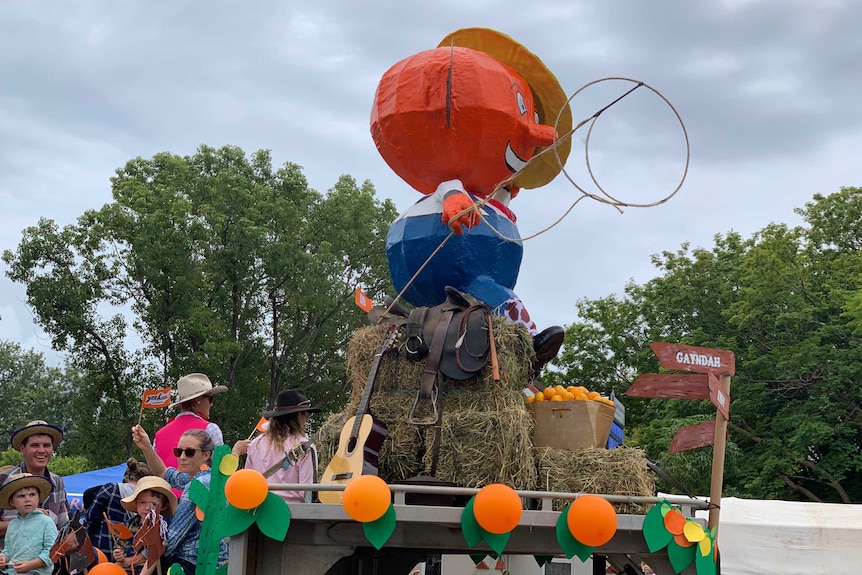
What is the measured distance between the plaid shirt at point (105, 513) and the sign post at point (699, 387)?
305cm

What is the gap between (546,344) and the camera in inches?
223

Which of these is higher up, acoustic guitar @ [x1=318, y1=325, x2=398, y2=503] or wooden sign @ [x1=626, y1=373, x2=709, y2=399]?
wooden sign @ [x1=626, y1=373, x2=709, y2=399]

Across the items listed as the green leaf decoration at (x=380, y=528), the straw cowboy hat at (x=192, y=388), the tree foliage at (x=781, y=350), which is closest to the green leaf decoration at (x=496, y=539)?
the green leaf decoration at (x=380, y=528)

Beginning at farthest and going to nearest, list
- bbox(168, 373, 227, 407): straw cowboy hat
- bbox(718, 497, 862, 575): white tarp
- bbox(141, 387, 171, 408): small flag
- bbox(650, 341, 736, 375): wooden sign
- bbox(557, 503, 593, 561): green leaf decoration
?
bbox(718, 497, 862, 575): white tarp
bbox(141, 387, 171, 408): small flag
bbox(168, 373, 227, 407): straw cowboy hat
bbox(650, 341, 736, 375): wooden sign
bbox(557, 503, 593, 561): green leaf decoration

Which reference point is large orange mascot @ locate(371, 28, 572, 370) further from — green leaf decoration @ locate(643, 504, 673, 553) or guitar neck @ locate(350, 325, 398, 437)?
green leaf decoration @ locate(643, 504, 673, 553)

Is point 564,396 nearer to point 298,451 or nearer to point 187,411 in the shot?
point 298,451

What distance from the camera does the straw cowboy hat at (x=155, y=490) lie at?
4.87m

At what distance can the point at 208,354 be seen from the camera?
824 inches

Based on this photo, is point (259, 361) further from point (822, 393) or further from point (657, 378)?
point (657, 378)

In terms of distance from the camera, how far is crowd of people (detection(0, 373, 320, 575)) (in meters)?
4.86

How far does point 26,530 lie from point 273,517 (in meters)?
1.81

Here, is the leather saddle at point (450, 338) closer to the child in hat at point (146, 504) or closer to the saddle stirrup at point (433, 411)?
the saddle stirrup at point (433, 411)

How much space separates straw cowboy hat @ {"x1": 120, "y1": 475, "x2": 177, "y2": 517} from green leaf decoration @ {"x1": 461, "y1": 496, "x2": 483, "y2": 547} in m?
1.69

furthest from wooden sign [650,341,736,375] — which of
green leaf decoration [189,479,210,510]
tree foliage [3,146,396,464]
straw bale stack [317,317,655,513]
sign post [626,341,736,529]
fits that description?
tree foliage [3,146,396,464]
